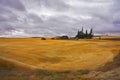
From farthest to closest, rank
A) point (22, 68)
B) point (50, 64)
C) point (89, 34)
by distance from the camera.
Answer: point (89, 34)
point (50, 64)
point (22, 68)

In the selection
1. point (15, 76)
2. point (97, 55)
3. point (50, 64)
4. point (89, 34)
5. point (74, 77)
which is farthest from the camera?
point (89, 34)

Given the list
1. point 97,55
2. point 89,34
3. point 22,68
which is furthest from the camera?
point 89,34

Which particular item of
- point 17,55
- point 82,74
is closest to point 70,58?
point 17,55

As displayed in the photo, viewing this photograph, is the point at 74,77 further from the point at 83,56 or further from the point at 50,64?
the point at 83,56

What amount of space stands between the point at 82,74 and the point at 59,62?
30.9 feet

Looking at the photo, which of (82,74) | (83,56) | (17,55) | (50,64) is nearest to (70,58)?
(83,56)

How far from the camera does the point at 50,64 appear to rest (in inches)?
1016

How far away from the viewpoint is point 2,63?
22.8 meters

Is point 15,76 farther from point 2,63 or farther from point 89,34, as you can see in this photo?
point 89,34

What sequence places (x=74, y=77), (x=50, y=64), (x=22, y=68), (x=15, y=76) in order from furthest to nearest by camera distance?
(x=50, y=64)
(x=22, y=68)
(x=15, y=76)
(x=74, y=77)

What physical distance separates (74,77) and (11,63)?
25.7 feet

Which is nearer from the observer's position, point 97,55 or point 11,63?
point 11,63

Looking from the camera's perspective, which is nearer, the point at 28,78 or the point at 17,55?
the point at 28,78

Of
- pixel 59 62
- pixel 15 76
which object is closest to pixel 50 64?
pixel 59 62
